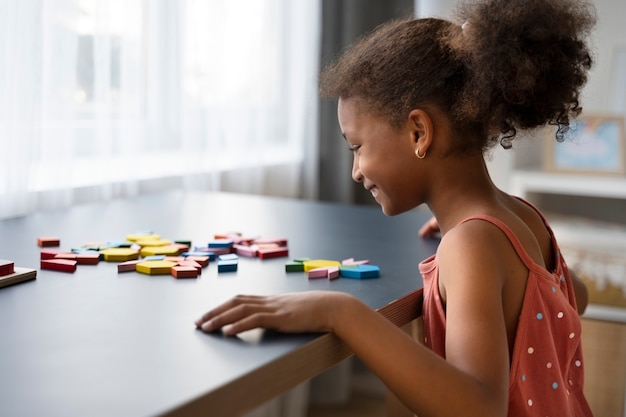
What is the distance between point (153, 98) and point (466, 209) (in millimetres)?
1275

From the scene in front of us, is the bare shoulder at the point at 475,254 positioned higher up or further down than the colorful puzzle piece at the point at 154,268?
higher up

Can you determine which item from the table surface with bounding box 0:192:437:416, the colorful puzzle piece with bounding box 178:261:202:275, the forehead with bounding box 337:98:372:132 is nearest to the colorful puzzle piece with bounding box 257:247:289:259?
the table surface with bounding box 0:192:437:416

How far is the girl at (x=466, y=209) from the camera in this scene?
0.92 metres

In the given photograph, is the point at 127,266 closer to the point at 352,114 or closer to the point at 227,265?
the point at 227,265

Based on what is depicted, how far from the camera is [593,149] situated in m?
2.65

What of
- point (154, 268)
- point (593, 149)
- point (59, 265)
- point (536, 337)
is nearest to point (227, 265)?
point (154, 268)

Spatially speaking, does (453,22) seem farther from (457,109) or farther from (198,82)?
(198,82)

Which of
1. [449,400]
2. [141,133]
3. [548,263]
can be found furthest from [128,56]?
[449,400]

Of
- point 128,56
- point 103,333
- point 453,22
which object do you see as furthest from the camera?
point 128,56

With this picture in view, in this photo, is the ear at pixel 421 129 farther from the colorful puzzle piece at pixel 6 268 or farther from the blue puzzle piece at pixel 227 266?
the colorful puzzle piece at pixel 6 268

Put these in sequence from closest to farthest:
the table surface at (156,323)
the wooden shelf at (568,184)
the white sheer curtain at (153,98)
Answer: the table surface at (156,323) < the white sheer curtain at (153,98) < the wooden shelf at (568,184)

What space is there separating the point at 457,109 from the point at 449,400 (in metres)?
0.41

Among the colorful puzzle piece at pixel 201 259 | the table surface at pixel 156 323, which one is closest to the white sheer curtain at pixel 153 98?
the table surface at pixel 156 323

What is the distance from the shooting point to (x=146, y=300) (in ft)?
3.37
